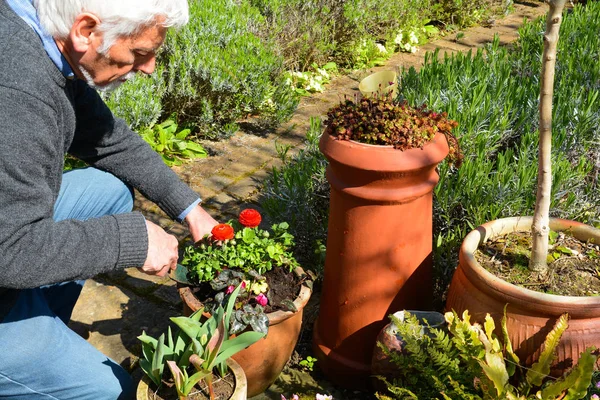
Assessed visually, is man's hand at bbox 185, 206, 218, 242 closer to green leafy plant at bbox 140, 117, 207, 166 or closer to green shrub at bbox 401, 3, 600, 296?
green shrub at bbox 401, 3, 600, 296

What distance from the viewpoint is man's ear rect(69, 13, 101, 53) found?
1919mm

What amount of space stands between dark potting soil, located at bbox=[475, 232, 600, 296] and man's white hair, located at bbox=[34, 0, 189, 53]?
1512 millimetres

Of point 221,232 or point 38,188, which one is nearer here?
point 38,188

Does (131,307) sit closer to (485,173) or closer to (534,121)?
(485,173)

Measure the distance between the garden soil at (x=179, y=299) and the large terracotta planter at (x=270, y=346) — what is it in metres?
0.16

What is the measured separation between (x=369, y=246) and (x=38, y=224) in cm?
125

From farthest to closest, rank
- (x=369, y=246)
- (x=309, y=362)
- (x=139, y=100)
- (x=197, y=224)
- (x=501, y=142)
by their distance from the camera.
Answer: (x=139, y=100), (x=501, y=142), (x=309, y=362), (x=197, y=224), (x=369, y=246)

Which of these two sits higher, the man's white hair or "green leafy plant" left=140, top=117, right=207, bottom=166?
the man's white hair

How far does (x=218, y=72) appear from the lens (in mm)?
4926

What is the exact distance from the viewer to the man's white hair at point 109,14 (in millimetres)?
1903

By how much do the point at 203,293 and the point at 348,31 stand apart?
5.00 m

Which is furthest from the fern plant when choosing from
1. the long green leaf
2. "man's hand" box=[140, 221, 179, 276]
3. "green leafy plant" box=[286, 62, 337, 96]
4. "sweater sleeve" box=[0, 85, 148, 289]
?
"green leafy plant" box=[286, 62, 337, 96]

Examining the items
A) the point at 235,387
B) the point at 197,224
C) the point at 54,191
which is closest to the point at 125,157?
the point at 197,224

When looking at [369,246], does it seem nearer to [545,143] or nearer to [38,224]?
[545,143]
